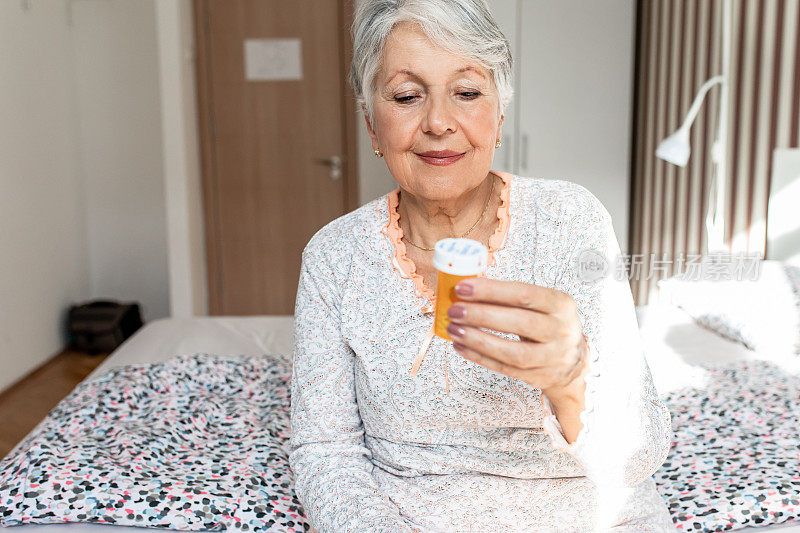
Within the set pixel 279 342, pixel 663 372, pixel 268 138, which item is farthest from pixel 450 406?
pixel 268 138

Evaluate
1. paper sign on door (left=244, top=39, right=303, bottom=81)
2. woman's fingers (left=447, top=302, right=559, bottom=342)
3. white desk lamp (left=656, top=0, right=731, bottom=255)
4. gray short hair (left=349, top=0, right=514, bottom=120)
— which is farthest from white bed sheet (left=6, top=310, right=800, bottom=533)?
paper sign on door (left=244, top=39, right=303, bottom=81)

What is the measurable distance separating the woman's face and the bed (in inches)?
25.2

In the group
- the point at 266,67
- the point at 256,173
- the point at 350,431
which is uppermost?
the point at 266,67

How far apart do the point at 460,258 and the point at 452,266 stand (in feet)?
0.04

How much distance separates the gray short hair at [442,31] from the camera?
1086 millimetres

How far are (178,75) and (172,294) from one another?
1213 millimetres

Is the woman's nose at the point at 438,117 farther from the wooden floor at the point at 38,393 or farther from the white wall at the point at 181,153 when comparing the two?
the white wall at the point at 181,153

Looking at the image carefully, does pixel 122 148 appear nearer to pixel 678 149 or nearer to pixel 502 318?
pixel 678 149

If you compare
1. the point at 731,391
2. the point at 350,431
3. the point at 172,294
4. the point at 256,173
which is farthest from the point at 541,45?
the point at 350,431

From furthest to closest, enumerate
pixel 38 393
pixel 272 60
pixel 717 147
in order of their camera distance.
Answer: pixel 272 60 → pixel 38 393 → pixel 717 147

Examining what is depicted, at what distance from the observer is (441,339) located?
3.74 feet

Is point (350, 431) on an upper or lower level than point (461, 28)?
lower

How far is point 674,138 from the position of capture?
2.73 m

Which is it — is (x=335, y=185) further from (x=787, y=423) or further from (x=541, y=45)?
(x=787, y=423)
